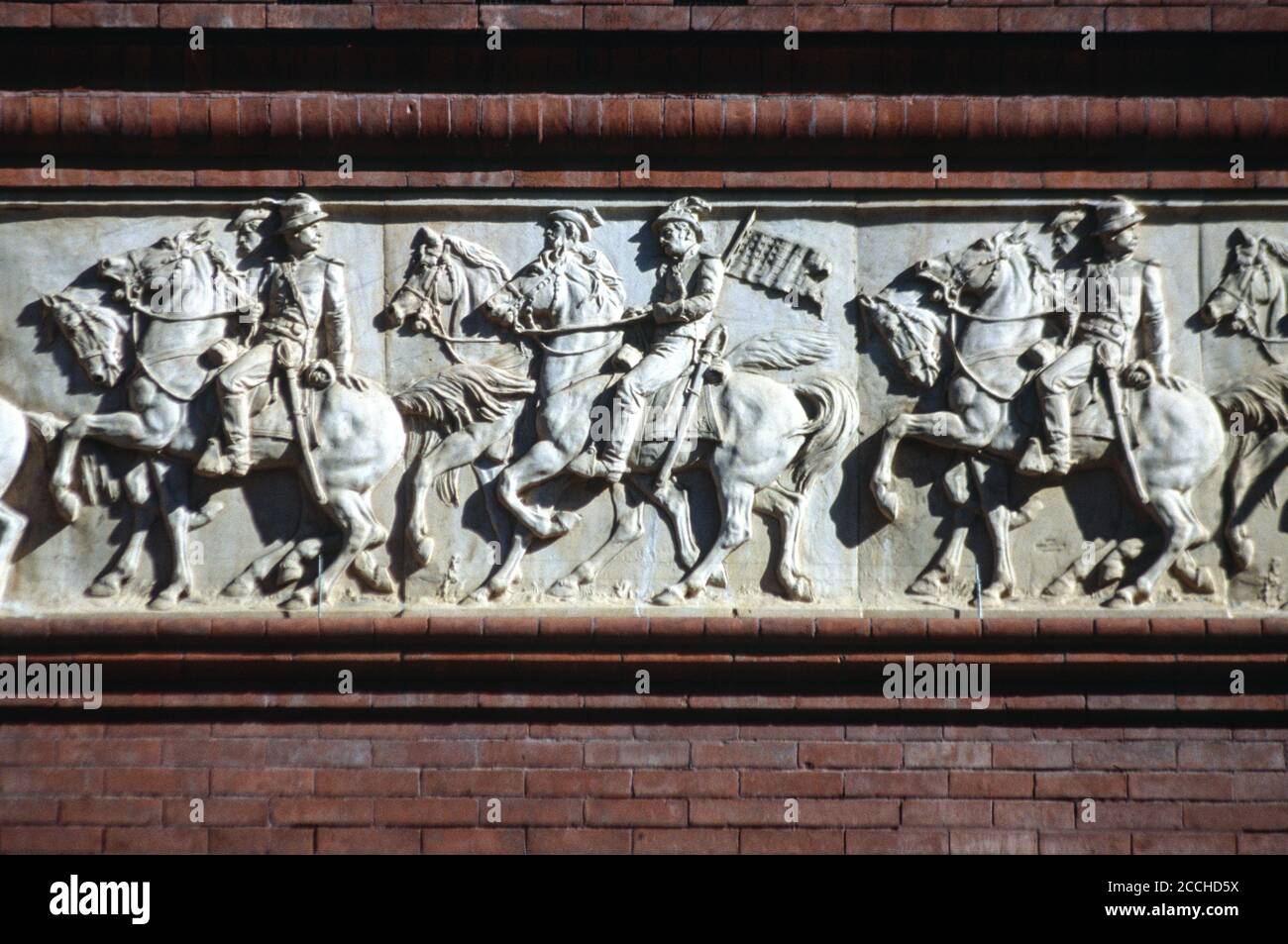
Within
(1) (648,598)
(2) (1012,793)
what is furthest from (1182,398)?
(1) (648,598)

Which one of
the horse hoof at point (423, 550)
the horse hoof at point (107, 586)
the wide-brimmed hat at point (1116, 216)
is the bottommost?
the horse hoof at point (107, 586)

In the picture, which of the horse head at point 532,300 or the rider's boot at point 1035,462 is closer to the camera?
the rider's boot at point 1035,462

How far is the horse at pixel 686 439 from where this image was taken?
30.0 feet

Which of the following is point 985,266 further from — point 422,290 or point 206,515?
point 206,515

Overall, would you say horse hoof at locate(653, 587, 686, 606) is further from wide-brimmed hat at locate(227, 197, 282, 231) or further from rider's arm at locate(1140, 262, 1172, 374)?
wide-brimmed hat at locate(227, 197, 282, 231)

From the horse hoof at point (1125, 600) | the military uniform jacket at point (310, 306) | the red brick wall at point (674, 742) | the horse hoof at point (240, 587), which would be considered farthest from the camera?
the military uniform jacket at point (310, 306)

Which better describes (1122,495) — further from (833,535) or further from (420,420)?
(420,420)

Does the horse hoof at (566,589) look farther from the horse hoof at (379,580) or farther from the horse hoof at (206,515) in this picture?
the horse hoof at (206,515)

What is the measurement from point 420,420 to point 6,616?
2129 millimetres

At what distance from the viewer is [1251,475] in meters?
9.27

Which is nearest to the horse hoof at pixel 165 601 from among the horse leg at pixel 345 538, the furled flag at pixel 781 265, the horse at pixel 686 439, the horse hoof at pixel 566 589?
the horse leg at pixel 345 538

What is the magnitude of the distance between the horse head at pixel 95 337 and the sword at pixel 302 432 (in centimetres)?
83

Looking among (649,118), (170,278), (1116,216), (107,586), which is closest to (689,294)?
(649,118)

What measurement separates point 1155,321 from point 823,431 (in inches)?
65.6
